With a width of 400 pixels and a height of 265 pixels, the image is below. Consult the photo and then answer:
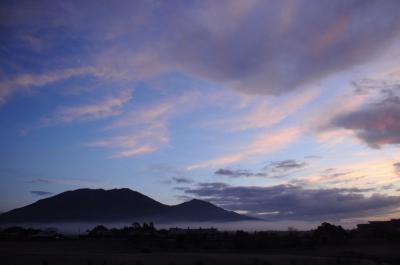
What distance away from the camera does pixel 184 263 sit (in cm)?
4803

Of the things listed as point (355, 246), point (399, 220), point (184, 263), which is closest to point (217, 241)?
point (355, 246)

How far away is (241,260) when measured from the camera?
51938 millimetres

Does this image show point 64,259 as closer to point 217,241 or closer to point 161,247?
point 161,247

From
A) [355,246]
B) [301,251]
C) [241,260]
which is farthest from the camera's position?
[355,246]

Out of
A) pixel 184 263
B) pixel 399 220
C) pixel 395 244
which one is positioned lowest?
pixel 184 263

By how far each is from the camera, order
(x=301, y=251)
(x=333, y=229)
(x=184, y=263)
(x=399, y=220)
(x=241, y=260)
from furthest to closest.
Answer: (x=399, y=220) < (x=333, y=229) < (x=301, y=251) < (x=241, y=260) < (x=184, y=263)

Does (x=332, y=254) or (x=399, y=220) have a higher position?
(x=399, y=220)

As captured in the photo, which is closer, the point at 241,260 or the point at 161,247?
the point at 241,260

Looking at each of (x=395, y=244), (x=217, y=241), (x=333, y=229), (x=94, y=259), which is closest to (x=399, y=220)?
(x=333, y=229)

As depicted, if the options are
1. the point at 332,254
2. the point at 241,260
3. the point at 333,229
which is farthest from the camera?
the point at 333,229

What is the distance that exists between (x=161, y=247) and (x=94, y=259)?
2292cm

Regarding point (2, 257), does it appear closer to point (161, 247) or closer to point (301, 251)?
point (161, 247)

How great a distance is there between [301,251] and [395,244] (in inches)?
593

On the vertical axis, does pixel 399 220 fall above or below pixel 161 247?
above
